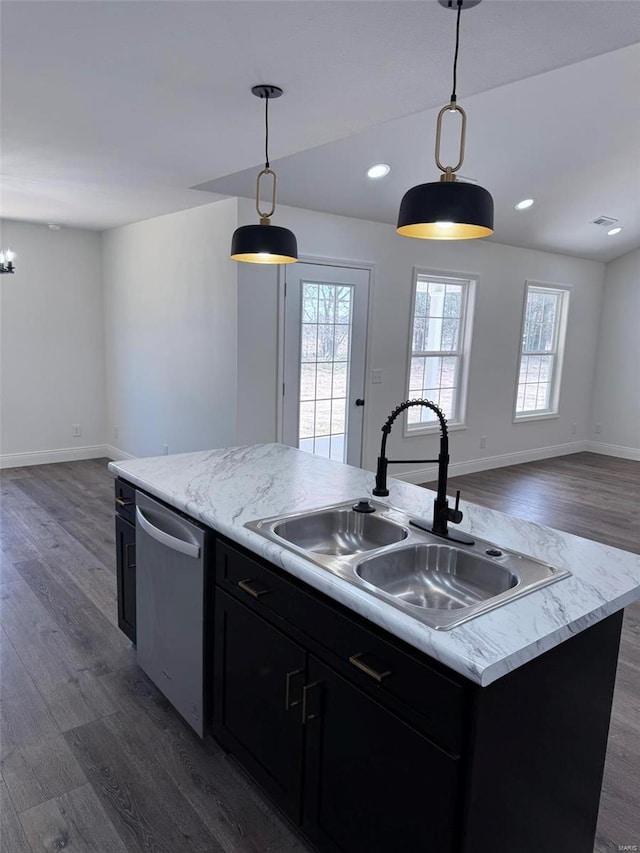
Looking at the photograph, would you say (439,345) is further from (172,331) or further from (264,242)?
(264,242)

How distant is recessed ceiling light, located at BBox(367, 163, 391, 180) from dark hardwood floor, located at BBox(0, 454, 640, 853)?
3197 millimetres

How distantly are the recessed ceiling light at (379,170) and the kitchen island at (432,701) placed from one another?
9.93ft

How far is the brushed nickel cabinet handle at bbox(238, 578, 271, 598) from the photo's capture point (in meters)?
1.72

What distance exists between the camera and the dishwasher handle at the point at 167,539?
1.98 m

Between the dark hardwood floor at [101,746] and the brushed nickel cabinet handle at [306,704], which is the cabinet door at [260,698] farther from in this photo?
the dark hardwood floor at [101,746]

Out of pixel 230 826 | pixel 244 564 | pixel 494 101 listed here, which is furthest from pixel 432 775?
pixel 494 101

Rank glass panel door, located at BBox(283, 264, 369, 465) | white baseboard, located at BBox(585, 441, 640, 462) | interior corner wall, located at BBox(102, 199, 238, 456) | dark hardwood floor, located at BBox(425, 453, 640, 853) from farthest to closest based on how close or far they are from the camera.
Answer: white baseboard, located at BBox(585, 441, 640, 462) → glass panel door, located at BBox(283, 264, 369, 465) → interior corner wall, located at BBox(102, 199, 238, 456) → dark hardwood floor, located at BBox(425, 453, 640, 853)

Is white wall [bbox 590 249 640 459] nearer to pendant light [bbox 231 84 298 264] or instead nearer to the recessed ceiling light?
the recessed ceiling light

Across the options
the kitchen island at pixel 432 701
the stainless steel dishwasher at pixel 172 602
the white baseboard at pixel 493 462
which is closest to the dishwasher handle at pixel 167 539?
the stainless steel dishwasher at pixel 172 602

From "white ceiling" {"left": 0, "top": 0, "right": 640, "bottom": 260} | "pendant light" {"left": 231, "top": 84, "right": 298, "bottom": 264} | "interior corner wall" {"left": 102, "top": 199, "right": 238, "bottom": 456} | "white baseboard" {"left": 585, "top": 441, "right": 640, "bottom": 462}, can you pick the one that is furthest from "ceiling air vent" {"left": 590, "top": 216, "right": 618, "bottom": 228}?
"pendant light" {"left": 231, "top": 84, "right": 298, "bottom": 264}

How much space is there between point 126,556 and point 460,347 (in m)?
4.47

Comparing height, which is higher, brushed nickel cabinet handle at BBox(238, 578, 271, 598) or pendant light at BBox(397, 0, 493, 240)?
pendant light at BBox(397, 0, 493, 240)

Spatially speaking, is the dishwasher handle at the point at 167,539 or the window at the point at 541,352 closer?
the dishwasher handle at the point at 167,539

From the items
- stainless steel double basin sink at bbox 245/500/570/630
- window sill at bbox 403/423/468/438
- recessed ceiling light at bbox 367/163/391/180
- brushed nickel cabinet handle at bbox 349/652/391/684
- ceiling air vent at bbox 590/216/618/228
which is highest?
ceiling air vent at bbox 590/216/618/228
